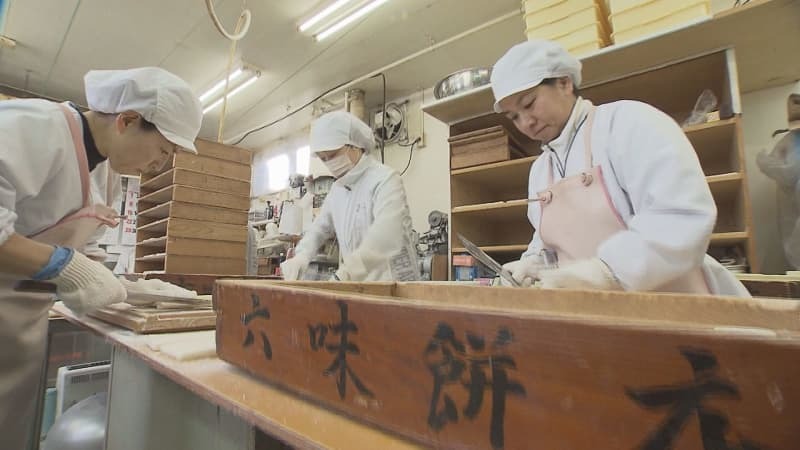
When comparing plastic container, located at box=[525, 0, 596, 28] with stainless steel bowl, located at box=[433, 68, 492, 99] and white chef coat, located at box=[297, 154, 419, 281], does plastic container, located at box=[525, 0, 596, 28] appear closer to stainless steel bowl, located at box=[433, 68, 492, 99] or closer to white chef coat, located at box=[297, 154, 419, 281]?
stainless steel bowl, located at box=[433, 68, 492, 99]

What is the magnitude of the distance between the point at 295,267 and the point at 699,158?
2421mm

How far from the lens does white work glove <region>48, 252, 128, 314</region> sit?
1057 millimetres

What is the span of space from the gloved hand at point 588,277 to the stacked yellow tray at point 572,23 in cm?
166

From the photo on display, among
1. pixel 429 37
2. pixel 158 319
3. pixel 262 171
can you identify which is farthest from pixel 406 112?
pixel 158 319

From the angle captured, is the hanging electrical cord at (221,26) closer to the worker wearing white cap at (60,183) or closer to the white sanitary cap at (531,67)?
the worker wearing white cap at (60,183)

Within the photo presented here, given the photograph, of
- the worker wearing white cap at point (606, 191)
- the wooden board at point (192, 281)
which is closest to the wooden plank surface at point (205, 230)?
the wooden board at point (192, 281)

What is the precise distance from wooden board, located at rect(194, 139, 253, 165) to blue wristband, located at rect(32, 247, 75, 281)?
7.17 ft

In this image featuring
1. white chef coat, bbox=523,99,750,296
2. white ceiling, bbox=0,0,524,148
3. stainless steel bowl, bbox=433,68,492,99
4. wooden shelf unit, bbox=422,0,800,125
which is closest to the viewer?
white chef coat, bbox=523,99,750,296

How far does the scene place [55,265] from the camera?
1013 millimetres

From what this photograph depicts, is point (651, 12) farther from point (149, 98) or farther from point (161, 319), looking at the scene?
point (161, 319)

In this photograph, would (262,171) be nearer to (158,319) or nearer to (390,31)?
(390,31)

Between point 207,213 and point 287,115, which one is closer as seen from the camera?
point 207,213

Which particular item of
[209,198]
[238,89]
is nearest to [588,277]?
[209,198]

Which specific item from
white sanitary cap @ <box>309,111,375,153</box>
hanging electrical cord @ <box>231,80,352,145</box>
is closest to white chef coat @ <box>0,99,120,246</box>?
white sanitary cap @ <box>309,111,375,153</box>
